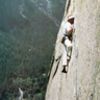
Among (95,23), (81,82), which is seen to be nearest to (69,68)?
(81,82)

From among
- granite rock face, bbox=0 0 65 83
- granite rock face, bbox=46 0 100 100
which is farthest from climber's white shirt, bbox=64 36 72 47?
granite rock face, bbox=0 0 65 83

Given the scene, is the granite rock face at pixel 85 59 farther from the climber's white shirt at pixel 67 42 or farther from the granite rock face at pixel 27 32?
the granite rock face at pixel 27 32

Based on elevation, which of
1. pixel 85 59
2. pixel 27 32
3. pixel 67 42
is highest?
pixel 27 32

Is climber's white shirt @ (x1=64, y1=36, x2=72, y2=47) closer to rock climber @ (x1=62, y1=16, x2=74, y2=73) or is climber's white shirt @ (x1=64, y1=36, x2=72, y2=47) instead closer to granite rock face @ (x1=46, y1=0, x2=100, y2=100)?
rock climber @ (x1=62, y1=16, x2=74, y2=73)

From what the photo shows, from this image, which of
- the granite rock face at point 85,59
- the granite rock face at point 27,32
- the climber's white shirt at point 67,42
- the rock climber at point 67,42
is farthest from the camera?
the granite rock face at point 27,32

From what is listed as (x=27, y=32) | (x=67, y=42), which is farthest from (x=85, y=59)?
(x=27, y=32)

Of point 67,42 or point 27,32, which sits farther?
point 27,32

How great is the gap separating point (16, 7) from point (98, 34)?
25.2 ft

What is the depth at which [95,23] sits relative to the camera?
3.39 metres

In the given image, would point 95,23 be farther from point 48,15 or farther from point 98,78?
point 48,15

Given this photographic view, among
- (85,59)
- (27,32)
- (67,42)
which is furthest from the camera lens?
(27,32)

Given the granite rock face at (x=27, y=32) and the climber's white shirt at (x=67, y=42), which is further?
the granite rock face at (x=27, y=32)

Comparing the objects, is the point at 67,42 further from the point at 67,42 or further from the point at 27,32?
the point at 27,32

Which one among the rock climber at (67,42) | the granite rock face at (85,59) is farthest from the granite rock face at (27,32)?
the granite rock face at (85,59)
